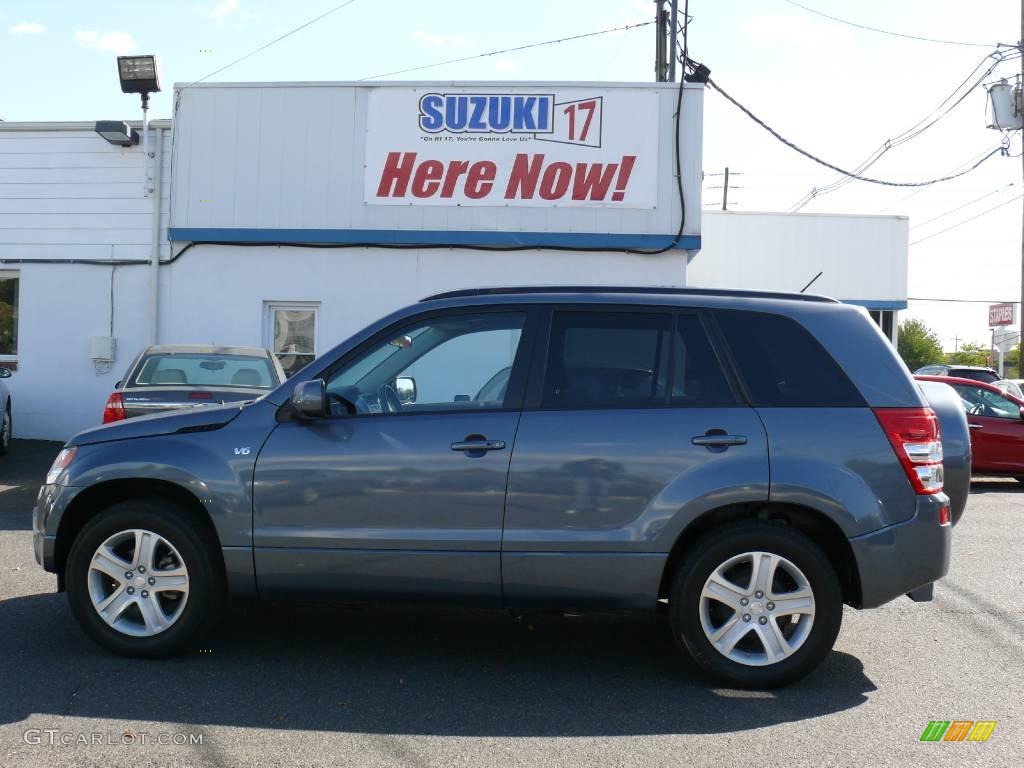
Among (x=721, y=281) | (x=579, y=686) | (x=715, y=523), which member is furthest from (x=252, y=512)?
(x=721, y=281)

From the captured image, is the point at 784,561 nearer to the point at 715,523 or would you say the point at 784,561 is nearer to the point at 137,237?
the point at 715,523

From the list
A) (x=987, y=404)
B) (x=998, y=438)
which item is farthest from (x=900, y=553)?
(x=987, y=404)

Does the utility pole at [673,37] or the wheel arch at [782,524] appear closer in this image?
the wheel arch at [782,524]

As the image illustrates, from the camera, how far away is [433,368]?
5207mm

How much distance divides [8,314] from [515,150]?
26.5 feet

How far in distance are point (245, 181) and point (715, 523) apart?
38.2ft

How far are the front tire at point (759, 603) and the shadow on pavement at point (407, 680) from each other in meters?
0.16

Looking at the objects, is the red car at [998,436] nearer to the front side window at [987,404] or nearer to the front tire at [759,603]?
the front side window at [987,404]

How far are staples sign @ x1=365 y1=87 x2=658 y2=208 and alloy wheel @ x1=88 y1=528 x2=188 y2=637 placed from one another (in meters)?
10.2

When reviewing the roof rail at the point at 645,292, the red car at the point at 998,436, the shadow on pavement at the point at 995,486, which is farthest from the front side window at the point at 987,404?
the roof rail at the point at 645,292

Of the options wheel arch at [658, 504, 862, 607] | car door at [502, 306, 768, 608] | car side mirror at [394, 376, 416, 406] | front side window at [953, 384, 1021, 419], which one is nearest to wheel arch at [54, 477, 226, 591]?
car side mirror at [394, 376, 416, 406]

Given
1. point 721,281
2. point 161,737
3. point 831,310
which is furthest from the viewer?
point 721,281

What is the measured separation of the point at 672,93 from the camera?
581 inches

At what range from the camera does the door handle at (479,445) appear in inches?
191
